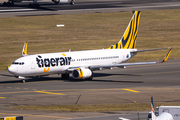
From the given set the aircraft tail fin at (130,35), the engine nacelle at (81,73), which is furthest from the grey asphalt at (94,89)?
the aircraft tail fin at (130,35)

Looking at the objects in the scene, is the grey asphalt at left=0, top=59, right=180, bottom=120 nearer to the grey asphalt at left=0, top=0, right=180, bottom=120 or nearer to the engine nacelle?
the grey asphalt at left=0, top=0, right=180, bottom=120

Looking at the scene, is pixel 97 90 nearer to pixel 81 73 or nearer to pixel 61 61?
pixel 81 73

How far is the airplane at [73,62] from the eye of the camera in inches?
2249

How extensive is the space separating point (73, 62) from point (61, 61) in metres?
2.20

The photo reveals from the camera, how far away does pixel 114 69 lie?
72.6 m

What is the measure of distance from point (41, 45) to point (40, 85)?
43368 mm

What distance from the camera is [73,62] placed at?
6103 cm

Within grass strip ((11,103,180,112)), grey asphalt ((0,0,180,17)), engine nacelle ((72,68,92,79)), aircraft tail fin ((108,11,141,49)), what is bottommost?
grass strip ((11,103,180,112))

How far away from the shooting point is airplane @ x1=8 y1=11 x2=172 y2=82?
5712 cm

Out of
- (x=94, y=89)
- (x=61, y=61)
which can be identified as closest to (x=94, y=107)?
(x=94, y=89)

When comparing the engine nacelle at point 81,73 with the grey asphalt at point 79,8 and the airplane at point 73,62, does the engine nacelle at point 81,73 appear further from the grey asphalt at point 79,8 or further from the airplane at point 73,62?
the grey asphalt at point 79,8

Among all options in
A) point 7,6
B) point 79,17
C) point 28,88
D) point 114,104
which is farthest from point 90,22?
point 114,104

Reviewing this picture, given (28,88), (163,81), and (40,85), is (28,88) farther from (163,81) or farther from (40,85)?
(163,81)

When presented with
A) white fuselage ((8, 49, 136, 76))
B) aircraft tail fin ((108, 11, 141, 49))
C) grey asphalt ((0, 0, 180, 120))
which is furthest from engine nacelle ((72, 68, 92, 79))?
aircraft tail fin ((108, 11, 141, 49))
